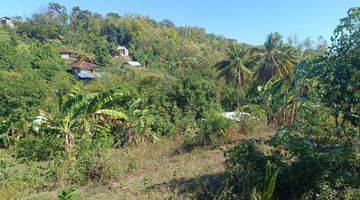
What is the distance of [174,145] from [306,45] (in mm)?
29134

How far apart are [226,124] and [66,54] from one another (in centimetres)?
4467

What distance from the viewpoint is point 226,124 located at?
12.8 meters

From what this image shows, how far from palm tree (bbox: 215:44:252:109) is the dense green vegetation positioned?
0.09 meters

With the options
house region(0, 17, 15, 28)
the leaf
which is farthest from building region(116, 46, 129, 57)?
the leaf

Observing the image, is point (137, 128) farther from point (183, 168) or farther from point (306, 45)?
point (306, 45)

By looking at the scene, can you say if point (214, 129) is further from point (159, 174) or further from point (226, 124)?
point (159, 174)

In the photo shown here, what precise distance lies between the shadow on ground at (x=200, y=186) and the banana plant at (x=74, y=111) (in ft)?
22.3

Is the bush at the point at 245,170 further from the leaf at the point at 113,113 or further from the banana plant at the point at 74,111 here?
the leaf at the point at 113,113

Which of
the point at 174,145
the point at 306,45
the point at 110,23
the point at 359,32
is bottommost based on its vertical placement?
the point at 174,145

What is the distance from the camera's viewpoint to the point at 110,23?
242ft

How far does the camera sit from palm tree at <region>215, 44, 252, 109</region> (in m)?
31.0

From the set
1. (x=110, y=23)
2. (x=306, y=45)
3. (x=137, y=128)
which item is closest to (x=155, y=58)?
(x=110, y=23)

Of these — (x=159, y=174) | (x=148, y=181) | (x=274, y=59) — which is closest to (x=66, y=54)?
(x=274, y=59)

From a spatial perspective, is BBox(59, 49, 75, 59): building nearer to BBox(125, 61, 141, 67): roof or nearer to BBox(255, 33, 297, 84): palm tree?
BBox(125, 61, 141, 67): roof
